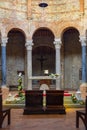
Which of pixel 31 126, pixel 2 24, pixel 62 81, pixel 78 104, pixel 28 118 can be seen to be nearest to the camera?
pixel 31 126

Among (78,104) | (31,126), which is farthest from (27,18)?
(31,126)

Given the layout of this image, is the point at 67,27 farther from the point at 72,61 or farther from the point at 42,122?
the point at 42,122

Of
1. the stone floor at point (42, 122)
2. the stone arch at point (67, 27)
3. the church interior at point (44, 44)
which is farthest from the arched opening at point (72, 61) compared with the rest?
the stone floor at point (42, 122)

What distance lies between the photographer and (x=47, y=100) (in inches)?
490

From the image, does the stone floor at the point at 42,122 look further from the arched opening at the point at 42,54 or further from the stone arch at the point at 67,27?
the arched opening at the point at 42,54

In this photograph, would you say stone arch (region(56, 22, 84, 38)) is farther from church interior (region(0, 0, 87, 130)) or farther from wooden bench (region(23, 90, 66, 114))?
wooden bench (region(23, 90, 66, 114))

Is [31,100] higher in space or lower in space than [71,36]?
lower

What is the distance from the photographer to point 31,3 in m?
22.9

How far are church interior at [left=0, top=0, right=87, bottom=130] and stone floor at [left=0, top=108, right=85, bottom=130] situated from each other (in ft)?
9.79

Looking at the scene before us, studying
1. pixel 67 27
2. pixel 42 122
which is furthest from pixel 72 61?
pixel 42 122

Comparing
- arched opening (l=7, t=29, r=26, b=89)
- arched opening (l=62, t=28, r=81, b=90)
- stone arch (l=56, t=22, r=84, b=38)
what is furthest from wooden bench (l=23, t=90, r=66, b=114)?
arched opening (l=7, t=29, r=26, b=89)

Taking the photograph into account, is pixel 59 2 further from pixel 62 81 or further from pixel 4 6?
pixel 62 81

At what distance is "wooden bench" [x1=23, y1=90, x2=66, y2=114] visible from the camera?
12266mm

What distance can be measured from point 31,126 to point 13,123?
880 millimetres
